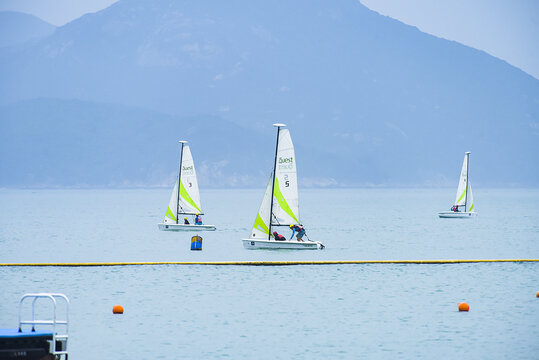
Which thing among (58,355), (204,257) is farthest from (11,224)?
(58,355)

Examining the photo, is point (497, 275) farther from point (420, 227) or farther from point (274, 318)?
point (420, 227)

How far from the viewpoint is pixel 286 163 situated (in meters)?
64.3

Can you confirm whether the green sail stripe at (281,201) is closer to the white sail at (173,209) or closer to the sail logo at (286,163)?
the sail logo at (286,163)

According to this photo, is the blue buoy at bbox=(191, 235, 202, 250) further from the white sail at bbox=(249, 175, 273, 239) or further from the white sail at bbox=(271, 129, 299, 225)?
the white sail at bbox=(271, 129, 299, 225)

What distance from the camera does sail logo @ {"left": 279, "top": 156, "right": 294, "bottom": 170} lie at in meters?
64.2

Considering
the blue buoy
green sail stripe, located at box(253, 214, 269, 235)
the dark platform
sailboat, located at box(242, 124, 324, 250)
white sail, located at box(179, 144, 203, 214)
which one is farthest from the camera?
white sail, located at box(179, 144, 203, 214)

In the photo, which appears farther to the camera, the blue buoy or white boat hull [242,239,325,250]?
the blue buoy

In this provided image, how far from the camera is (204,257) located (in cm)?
7075

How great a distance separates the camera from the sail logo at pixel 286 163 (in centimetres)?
6419

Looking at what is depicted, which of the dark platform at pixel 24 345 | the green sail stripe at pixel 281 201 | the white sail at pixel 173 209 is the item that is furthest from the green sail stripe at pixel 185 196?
the dark platform at pixel 24 345

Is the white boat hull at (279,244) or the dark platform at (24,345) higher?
the white boat hull at (279,244)

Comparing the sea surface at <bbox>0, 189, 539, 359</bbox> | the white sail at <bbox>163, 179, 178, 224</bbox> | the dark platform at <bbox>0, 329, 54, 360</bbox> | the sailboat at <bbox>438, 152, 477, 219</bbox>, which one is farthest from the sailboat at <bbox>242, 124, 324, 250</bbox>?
the sailboat at <bbox>438, 152, 477, 219</bbox>

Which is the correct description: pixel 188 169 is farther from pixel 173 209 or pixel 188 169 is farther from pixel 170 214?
pixel 170 214

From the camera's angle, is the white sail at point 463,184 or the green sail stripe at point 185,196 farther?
the white sail at point 463,184
